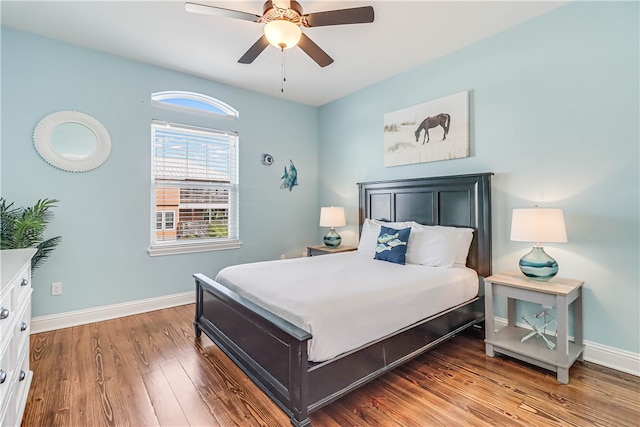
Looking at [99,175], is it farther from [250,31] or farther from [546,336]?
[546,336]

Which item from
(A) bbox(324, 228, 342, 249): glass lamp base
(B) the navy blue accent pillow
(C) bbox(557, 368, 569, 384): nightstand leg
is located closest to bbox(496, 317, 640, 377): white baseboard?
(C) bbox(557, 368, 569, 384): nightstand leg

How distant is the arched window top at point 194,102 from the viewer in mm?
3650

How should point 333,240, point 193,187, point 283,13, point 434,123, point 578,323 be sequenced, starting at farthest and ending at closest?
point 333,240 → point 193,187 → point 434,123 → point 578,323 → point 283,13

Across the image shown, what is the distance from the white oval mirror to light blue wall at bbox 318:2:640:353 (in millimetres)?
3673

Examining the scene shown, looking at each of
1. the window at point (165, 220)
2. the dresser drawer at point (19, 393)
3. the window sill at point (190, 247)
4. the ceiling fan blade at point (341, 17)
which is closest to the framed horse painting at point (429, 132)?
the ceiling fan blade at point (341, 17)

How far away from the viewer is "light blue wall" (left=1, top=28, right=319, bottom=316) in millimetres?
2836

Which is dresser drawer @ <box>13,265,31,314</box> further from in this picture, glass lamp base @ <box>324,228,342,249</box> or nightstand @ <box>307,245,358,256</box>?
glass lamp base @ <box>324,228,342,249</box>

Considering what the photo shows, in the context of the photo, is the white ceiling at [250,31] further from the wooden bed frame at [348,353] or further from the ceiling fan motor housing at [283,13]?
the wooden bed frame at [348,353]

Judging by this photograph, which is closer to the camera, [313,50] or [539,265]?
[539,265]

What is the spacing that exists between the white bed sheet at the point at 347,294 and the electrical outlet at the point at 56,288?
5.72 feet

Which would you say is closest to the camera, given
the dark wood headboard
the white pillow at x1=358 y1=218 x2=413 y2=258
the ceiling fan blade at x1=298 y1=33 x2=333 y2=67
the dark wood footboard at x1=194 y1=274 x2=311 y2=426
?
the dark wood footboard at x1=194 y1=274 x2=311 y2=426

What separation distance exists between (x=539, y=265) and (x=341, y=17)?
234cm

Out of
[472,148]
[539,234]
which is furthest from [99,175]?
[539,234]

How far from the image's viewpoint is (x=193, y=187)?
3.88 metres
